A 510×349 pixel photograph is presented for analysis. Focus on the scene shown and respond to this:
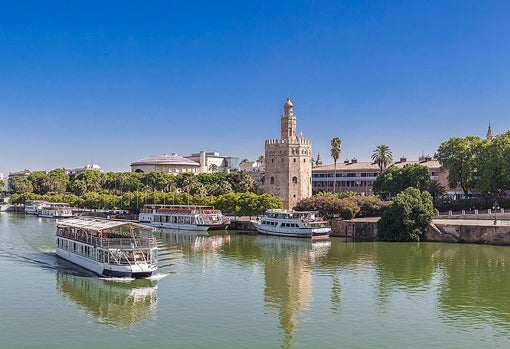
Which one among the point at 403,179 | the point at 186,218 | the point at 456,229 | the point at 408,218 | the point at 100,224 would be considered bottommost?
the point at 456,229

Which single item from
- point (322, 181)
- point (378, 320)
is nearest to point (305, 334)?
point (378, 320)

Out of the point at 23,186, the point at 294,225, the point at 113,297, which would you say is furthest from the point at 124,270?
the point at 23,186

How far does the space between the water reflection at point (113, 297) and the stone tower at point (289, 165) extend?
5920cm

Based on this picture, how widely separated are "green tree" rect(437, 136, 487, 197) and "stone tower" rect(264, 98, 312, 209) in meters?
24.3

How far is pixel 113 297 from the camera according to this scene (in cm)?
3709

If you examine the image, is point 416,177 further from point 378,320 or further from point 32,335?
point 32,335

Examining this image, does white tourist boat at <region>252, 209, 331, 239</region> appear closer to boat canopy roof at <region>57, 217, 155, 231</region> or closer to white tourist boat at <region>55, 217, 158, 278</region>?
white tourist boat at <region>55, 217, 158, 278</region>

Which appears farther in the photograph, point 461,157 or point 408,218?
point 461,157

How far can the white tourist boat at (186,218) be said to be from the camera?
82500 millimetres

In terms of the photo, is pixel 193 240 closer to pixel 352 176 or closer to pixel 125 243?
pixel 125 243

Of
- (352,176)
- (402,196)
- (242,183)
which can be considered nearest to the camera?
(402,196)

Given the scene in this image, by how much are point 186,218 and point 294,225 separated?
17942mm

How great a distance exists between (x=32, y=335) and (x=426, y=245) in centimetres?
4470

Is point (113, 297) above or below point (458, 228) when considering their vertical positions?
below
